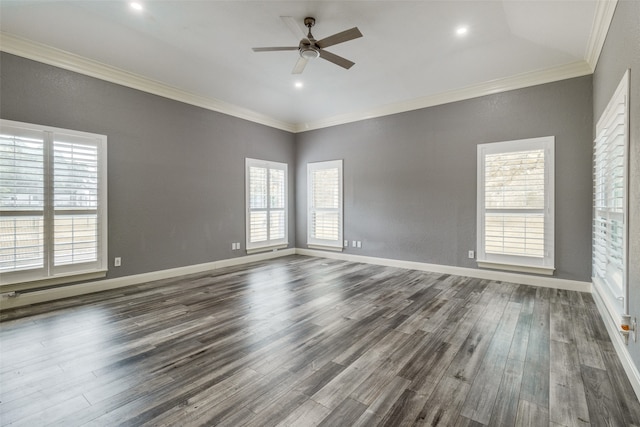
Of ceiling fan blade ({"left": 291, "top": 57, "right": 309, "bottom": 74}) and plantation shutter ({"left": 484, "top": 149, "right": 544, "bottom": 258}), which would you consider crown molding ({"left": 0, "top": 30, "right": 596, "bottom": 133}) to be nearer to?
plantation shutter ({"left": 484, "top": 149, "right": 544, "bottom": 258})

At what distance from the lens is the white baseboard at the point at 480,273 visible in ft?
13.4

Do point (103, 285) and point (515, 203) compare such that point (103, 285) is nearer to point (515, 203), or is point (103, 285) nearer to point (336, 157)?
point (336, 157)

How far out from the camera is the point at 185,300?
3701mm

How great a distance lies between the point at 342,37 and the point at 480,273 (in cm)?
413

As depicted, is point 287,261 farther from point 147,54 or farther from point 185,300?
point 147,54

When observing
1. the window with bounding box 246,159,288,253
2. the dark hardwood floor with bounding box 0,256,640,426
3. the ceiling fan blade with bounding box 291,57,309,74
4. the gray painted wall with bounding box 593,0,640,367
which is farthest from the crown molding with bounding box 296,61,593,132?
the dark hardwood floor with bounding box 0,256,640,426

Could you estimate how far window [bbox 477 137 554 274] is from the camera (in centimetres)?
423

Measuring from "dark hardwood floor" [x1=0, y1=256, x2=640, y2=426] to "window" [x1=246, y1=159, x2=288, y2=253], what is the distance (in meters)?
2.53

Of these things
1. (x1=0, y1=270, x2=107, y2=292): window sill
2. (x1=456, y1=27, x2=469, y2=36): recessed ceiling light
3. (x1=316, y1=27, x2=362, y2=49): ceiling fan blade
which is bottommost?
(x1=0, y1=270, x2=107, y2=292): window sill

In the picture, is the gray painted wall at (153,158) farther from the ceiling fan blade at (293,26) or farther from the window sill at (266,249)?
the ceiling fan blade at (293,26)

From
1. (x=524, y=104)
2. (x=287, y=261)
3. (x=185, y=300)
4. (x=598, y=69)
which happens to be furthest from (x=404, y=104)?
(x=185, y=300)

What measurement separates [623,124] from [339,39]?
260cm

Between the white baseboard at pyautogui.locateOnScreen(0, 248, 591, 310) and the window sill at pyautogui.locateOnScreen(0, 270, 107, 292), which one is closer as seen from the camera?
the window sill at pyautogui.locateOnScreen(0, 270, 107, 292)

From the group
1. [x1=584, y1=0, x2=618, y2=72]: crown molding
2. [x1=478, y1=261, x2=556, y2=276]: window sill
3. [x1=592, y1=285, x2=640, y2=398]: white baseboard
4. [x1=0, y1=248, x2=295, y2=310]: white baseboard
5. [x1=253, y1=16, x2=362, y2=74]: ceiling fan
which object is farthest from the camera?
[x1=478, y1=261, x2=556, y2=276]: window sill
